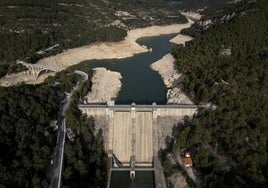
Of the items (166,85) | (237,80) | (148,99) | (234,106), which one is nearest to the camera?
(234,106)

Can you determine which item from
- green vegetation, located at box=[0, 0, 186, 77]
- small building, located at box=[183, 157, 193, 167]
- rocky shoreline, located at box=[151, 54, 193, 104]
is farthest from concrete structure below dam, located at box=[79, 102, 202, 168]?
green vegetation, located at box=[0, 0, 186, 77]

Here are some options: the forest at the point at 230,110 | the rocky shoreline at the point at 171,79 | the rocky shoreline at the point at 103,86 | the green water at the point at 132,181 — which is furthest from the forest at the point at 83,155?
the rocky shoreline at the point at 171,79

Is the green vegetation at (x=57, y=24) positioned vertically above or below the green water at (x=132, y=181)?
above

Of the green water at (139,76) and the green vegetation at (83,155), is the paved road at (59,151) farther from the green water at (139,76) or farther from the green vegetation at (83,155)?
the green water at (139,76)

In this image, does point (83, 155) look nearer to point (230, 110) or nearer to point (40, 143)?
point (40, 143)

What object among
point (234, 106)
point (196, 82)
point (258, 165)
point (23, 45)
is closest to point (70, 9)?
point (23, 45)

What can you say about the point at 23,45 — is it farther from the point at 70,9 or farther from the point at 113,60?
the point at 70,9

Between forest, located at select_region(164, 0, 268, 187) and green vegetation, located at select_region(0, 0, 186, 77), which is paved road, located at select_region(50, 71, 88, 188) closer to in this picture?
forest, located at select_region(164, 0, 268, 187)
